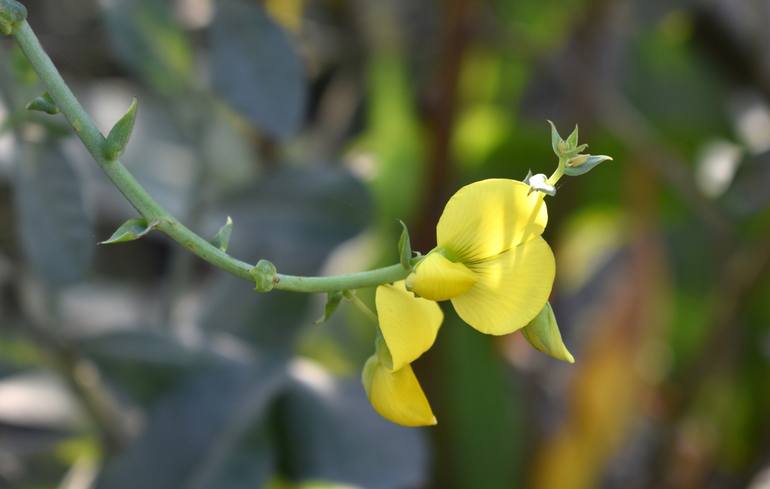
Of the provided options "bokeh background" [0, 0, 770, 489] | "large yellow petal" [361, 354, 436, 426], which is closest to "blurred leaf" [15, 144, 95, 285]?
"bokeh background" [0, 0, 770, 489]

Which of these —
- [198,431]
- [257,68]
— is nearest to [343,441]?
[198,431]

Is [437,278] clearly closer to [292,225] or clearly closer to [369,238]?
[292,225]

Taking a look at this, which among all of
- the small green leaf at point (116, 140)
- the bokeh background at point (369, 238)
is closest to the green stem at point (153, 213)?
the small green leaf at point (116, 140)

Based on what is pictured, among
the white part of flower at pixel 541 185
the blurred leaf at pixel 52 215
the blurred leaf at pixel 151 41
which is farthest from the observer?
the blurred leaf at pixel 151 41

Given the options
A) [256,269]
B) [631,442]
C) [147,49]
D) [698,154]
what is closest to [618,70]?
[698,154]

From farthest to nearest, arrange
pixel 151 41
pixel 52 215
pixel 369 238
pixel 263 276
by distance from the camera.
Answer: pixel 369 238 < pixel 151 41 < pixel 52 215 < pixel 263 276

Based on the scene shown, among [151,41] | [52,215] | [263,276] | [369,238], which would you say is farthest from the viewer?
[369,238]

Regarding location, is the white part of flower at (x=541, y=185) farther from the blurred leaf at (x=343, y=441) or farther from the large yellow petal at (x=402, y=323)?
the blurred leaf at (x=343, y=441)

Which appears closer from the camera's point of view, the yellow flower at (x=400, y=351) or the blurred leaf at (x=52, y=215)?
the yellow flower at (x=400, y=351)
